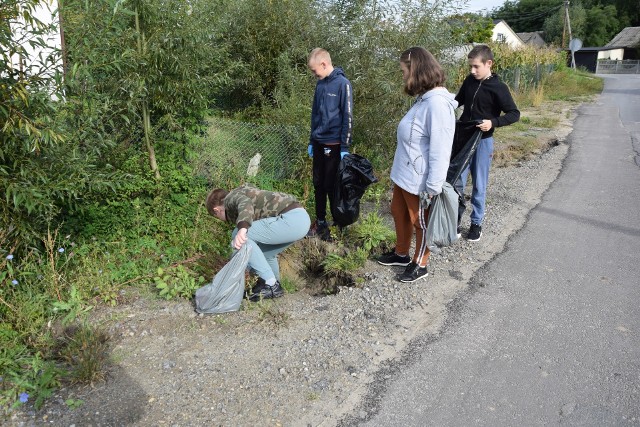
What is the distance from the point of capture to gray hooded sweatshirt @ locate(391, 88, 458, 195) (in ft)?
13.1

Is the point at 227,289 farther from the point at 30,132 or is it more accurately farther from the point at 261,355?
the point at 30,132

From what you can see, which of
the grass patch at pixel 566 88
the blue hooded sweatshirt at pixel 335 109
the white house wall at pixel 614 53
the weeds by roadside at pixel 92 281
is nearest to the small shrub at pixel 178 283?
the weeds by roadside at pixel 92 281

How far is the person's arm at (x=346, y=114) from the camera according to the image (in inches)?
203

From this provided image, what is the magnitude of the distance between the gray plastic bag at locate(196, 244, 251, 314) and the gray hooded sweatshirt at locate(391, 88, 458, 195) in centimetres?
152

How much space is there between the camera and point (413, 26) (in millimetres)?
7270

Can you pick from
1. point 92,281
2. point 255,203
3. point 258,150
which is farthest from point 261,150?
point 92,281

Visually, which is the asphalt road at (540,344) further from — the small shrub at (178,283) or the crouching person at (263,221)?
the small shrub at (178,283)

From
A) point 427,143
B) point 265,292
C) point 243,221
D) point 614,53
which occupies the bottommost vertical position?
point 265,292

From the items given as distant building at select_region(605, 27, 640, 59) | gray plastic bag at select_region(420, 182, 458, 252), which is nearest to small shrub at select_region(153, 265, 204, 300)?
gray plastic bag at select_region(420, 182, 458, 252)

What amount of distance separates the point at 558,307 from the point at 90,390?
3.61 meters

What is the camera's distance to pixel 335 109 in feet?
17.2

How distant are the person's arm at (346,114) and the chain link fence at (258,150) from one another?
1.90 metres

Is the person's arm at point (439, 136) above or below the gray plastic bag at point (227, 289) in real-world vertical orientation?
above

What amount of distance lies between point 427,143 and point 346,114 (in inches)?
49.8
